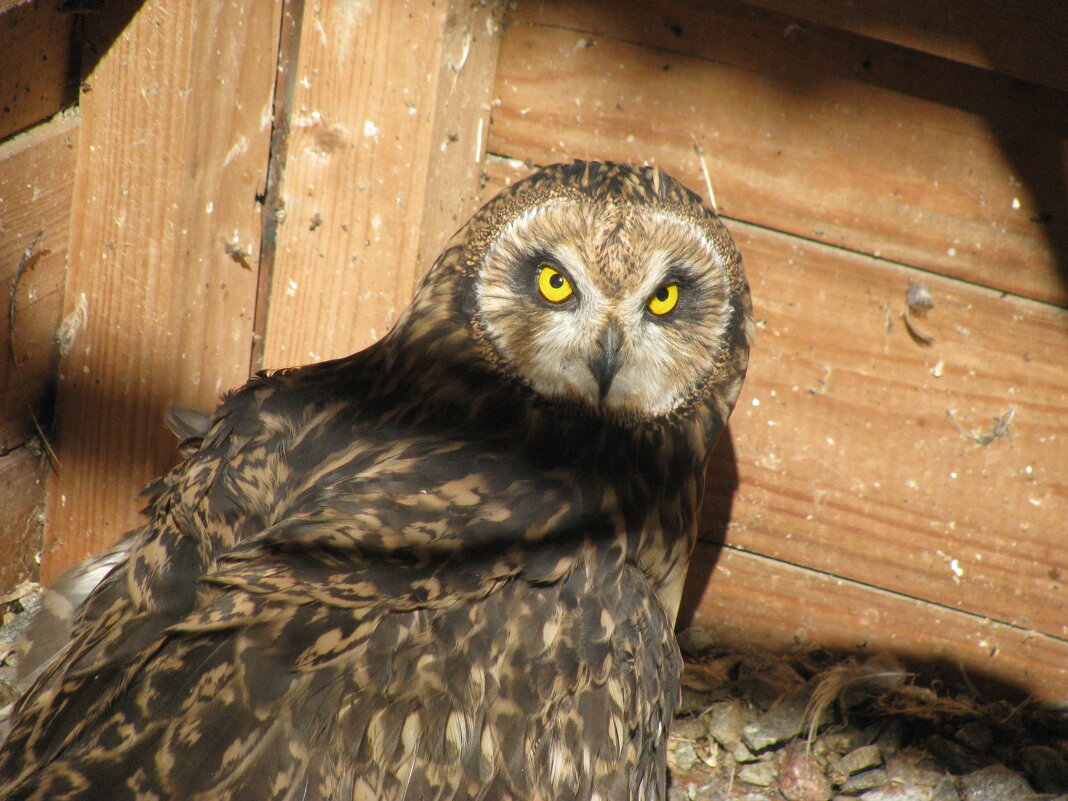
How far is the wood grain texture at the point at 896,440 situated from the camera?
2.21m

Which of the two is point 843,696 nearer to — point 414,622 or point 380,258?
point 414,622

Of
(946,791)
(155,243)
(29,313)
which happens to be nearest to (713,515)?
(946,791)

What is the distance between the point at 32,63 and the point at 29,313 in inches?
20.4

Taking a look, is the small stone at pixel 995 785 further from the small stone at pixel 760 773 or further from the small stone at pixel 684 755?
the small stone at pixel 684 755

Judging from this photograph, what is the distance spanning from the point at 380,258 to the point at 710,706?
129 cm

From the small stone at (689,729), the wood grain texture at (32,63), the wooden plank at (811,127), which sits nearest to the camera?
the wood grain texture at (32,63)

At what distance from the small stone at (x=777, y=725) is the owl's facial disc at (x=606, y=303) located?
0.85 metres

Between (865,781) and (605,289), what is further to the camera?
(865,781)

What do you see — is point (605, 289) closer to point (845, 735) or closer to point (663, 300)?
point (663, 300)

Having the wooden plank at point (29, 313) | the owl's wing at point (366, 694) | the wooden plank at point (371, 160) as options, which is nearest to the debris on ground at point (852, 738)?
the owl's wing at point (366, 694)

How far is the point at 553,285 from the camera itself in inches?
Result: 70.9

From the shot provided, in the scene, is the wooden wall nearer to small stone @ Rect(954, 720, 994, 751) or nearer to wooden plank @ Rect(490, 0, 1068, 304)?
wooden plank @ Rect(490, 0, 1068, 304)

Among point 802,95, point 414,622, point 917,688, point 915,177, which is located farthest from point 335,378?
point 917,688

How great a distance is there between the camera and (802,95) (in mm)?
2107
